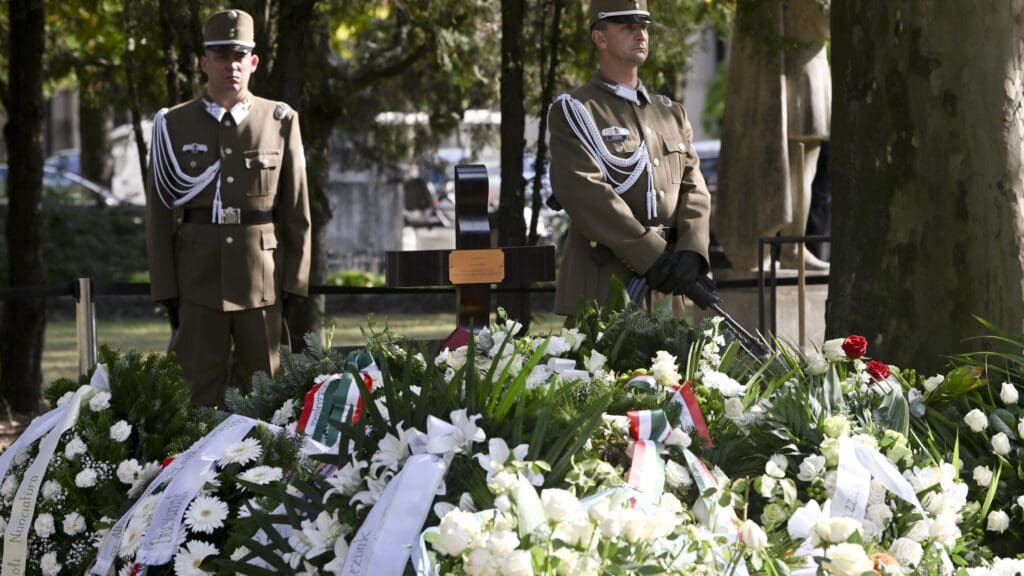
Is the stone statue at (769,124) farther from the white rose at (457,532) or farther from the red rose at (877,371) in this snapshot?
the white rose at (457,532)

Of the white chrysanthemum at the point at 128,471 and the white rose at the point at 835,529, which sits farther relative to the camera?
the white chrysanthemum at the point at 128,471

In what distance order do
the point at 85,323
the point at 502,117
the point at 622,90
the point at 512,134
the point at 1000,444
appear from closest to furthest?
the point at 1000,444, the point at 622,90, the point at 85,323, the point at 512,134, the point at 502,117

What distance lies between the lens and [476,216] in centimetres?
410

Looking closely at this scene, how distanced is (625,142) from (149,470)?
2.43 m

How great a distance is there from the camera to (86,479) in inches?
114

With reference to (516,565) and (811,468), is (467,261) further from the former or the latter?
(516,565)

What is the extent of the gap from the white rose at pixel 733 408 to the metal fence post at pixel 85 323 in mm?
3735

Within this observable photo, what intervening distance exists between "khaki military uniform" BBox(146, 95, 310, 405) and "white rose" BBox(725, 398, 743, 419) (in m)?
3.16

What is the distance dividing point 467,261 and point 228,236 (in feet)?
5.70

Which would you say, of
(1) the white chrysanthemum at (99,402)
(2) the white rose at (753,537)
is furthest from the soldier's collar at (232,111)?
(2) the white rose at (753,537)

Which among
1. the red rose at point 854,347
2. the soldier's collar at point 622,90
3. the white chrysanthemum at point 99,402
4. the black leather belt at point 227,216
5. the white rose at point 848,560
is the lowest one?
the white rose at point 848,560

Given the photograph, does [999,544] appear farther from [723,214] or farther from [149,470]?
[723,214]

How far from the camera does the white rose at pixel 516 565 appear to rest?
Result: 194 centimetres

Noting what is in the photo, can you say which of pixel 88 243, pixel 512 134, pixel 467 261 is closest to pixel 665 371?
pixel 467 261
